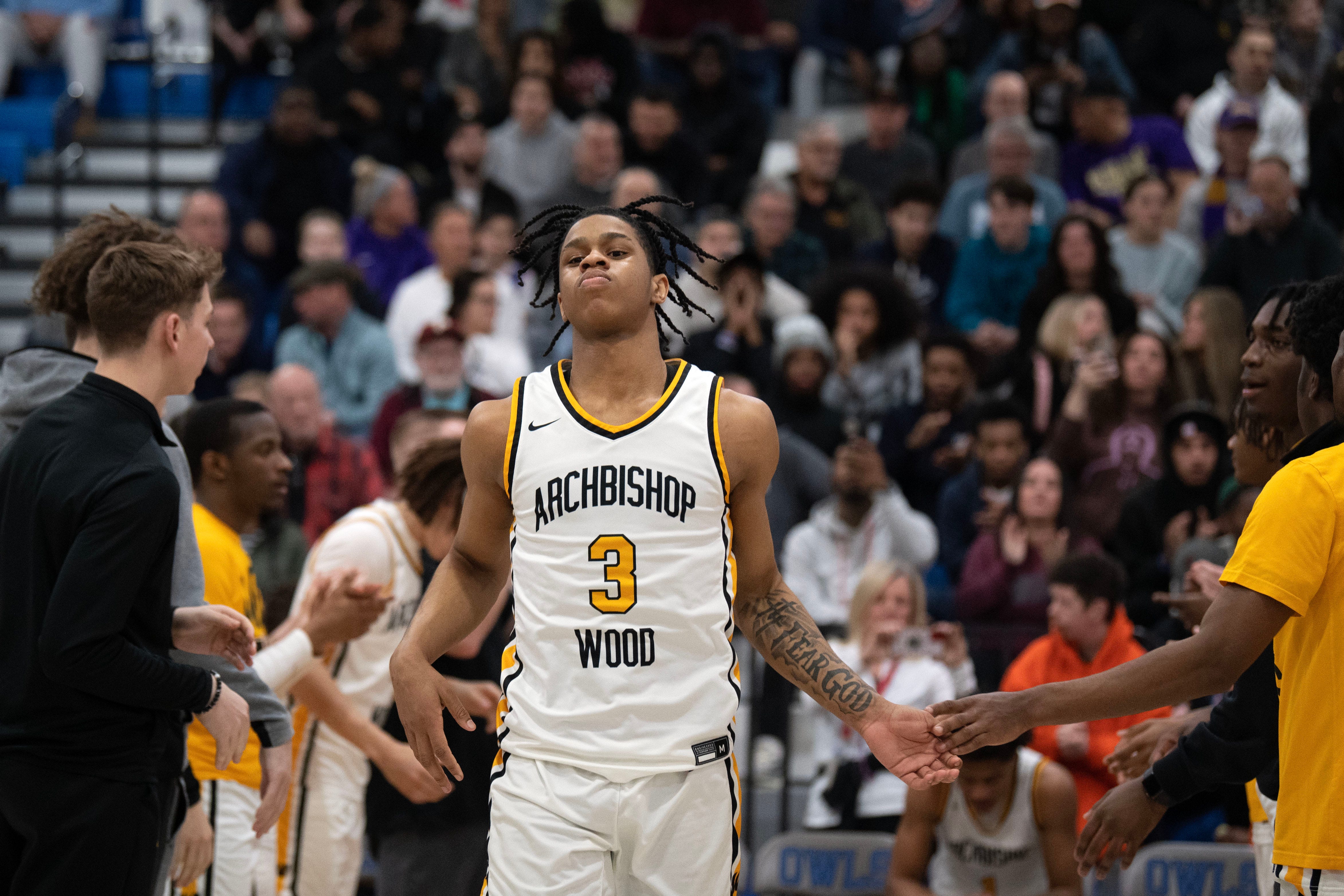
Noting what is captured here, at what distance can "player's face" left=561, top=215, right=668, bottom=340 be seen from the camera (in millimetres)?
A: 3887

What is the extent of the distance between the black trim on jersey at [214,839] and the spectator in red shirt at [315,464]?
3.62 meters

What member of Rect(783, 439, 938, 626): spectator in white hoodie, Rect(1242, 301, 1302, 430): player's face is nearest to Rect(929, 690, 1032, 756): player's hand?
Rect(1242, 301, 1302, 430): player's face

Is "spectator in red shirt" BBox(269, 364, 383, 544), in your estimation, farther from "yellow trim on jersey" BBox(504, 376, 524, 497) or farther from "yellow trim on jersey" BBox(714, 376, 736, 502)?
"yellow trim on jersey" BBox(714, 376, 736, 502)

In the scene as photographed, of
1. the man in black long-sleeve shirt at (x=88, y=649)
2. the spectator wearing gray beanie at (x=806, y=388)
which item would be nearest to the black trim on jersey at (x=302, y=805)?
the man in black long-sleeve shirt at (x=88, y=649)

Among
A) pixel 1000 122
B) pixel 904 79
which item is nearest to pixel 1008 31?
pixel 904 79

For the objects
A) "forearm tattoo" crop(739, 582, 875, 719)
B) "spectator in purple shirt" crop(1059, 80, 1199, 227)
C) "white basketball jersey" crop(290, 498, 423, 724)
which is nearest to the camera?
"forearm tattoo" crop(739, 582, 875, 719)

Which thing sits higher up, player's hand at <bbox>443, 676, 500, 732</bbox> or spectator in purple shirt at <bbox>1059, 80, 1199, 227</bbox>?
spectator in purple shirt at <bbox>1059, 80, 1199, 227</bbox>

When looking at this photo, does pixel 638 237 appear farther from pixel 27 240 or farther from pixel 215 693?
pixel 27 240

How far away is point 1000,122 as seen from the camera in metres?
11.0

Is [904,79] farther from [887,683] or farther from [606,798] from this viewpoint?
[606,798]

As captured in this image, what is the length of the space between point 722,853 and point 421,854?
1902 mm

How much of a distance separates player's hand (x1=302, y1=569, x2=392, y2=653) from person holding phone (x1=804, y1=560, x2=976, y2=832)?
2.92 meters

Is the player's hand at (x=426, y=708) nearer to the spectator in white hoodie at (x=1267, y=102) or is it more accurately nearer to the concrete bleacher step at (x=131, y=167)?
the spectator in white hoodie at (x=1267, y=102)

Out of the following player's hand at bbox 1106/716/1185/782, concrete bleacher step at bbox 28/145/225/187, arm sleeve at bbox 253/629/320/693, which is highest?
concrete bleacher step at bbox 28/145/225/187
